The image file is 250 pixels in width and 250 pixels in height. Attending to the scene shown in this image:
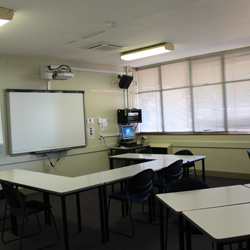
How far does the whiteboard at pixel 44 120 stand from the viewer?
17.6ft

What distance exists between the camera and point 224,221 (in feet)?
6.36

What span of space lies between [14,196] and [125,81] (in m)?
4.79

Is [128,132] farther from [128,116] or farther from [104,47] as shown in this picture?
[104,47]

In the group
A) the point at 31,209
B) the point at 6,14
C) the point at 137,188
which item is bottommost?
the point at 31,209

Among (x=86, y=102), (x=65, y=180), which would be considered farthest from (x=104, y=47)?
(x=65, y=180)

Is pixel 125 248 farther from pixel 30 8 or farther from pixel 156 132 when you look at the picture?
pixel 156 132

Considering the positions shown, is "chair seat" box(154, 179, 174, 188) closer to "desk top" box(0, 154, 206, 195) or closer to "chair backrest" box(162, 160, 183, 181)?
"chair backrest" box(162, 160, 183, 181)

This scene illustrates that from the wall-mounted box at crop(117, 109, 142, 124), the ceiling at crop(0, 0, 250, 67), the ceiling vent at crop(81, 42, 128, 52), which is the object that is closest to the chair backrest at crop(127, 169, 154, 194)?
the ceiling at crop(0, 0, 250, 67)

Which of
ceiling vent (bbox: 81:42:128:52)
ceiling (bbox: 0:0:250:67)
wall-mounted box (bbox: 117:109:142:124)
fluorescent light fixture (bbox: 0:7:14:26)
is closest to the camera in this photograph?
fluorescent light fixture (bbox: 0:7:14:26)

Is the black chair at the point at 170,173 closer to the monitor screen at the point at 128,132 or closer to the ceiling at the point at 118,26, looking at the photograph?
the ceiling at the point at 118,26

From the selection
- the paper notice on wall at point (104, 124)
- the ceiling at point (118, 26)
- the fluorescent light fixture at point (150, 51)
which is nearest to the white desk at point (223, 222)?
the ceiling at point (118, 26)

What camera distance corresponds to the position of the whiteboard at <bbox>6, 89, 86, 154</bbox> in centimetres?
536

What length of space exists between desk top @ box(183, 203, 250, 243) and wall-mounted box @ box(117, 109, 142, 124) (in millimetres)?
5096

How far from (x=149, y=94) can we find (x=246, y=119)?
2.76m
